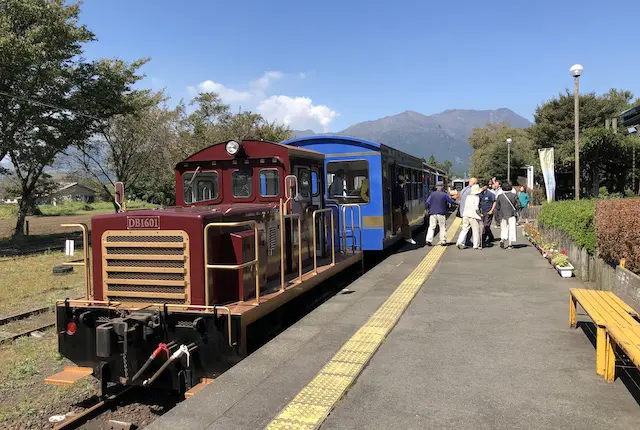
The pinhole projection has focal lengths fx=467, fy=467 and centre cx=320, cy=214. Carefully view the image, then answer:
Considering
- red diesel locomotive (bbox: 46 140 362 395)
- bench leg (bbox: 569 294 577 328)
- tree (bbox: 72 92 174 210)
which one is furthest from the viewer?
tree (bbox: 72 92 174 210)

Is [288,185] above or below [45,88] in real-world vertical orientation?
below

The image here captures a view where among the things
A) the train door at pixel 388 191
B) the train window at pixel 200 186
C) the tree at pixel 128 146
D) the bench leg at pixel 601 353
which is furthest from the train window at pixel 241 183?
the tree at pixel 128 146

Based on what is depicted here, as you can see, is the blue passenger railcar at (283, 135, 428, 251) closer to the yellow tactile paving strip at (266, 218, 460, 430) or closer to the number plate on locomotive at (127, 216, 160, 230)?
the yellow tactile paving strip at (266, 218, 460, 430)

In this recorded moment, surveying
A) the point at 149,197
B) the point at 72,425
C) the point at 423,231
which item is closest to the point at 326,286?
the point at 72,425

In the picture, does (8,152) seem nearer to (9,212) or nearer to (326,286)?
(326,286)

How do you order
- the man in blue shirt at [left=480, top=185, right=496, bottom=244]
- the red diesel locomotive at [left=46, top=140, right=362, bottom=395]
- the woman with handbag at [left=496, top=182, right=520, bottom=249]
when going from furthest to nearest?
the man in blue shirt at [left=480, top=185, right=496, bottom=244] → the woman with handbag at [left=496, top=182, right=520, bottom=249] → the red diesel locomotive at [left=46, top=140, right=362, bottom=395]

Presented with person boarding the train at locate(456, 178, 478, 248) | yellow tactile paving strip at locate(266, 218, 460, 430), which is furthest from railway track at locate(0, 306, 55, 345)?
person boarding the train at locate(456, 178, 478, 248)

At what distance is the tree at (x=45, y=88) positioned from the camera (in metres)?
17.3

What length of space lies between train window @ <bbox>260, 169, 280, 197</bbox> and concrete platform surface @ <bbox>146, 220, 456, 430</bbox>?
1.81 meters

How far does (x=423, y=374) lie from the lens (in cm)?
428

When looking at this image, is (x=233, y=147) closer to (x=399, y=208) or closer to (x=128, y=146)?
(x=399, y=208)

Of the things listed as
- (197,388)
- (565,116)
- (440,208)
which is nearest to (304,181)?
(197,388)

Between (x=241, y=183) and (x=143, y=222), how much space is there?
2.06 meters

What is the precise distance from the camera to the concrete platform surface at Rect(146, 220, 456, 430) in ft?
11.7
